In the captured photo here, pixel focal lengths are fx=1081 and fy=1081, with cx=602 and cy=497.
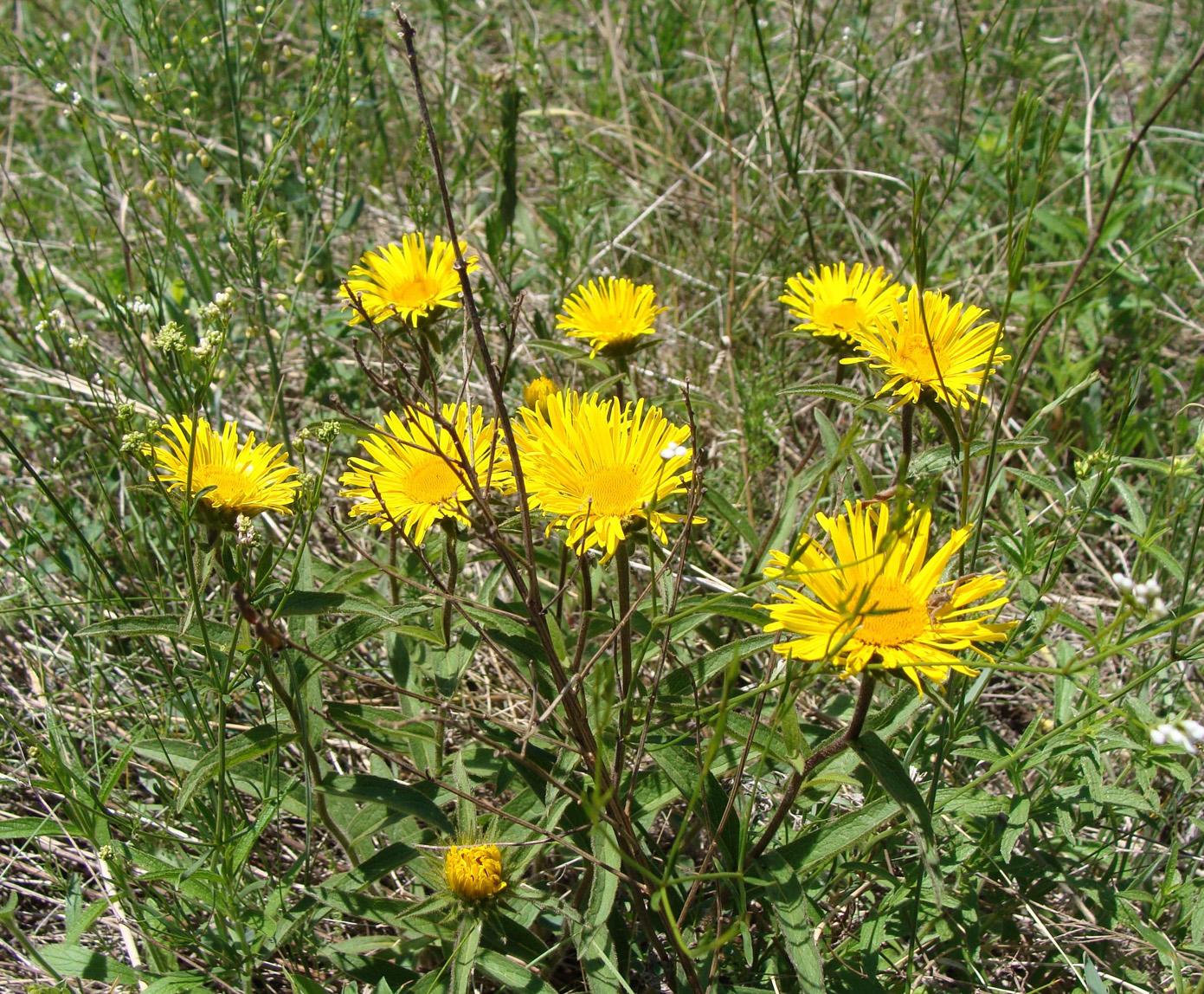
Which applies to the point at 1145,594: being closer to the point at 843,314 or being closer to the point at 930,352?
the point at 930,352

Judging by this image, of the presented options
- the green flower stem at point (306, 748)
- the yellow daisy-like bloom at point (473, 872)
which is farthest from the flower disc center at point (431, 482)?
the yellow daisy-like bloom at point (473, 872)

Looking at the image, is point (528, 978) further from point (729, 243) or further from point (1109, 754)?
point (729, 243)

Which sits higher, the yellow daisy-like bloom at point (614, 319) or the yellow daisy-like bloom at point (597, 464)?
the yellow daisy-like bloom at point (614, 319)

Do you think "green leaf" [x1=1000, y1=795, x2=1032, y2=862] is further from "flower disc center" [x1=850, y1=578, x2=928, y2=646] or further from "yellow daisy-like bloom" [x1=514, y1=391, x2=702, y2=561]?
"yellow daisy-like bloom" [x1=514, y1=391, x2=702, y2=561]

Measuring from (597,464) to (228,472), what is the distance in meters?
0.71

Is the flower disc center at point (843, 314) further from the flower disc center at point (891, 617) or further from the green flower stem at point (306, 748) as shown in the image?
the green flower stem at point (306, 748)

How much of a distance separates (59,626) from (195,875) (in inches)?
47.3

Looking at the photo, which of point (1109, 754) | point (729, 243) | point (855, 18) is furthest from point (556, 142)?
point (1109, 754)

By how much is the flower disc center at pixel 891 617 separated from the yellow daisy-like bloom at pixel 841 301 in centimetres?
77

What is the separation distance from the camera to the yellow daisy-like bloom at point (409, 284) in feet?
7.81

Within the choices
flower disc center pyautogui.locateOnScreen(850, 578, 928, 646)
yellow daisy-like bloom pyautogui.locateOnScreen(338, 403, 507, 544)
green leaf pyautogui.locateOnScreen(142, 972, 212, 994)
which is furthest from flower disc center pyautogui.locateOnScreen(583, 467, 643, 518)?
green leaf pyautogui.locateOnScreen(142, 972, 212, 994)

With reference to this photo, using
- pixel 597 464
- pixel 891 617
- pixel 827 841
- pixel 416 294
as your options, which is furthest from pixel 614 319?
pixel 827 841

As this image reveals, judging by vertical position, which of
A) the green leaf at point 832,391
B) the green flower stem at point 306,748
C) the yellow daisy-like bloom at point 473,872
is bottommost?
the yellow daisy-like bloom at point 473,872

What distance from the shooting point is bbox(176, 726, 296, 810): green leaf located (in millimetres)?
1721
